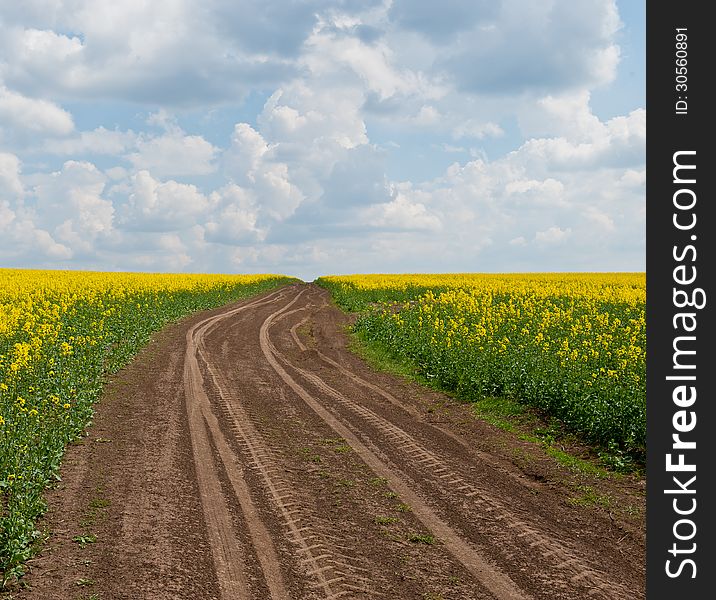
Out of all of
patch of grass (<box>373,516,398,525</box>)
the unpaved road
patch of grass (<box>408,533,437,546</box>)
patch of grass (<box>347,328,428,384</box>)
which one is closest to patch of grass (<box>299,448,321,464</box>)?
the unpaved road

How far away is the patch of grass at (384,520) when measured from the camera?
7848 mm

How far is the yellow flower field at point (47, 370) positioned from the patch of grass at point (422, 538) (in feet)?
14.3

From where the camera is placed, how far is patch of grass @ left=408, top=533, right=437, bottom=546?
24.1 ft

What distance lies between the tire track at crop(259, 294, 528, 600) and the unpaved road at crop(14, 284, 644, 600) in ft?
0.08

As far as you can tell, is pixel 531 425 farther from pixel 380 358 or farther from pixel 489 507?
pixel 380 358

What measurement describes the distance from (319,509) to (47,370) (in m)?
8.94

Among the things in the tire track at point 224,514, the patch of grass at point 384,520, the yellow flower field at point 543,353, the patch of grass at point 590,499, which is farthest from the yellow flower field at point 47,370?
the yellow flower field at point 543,353

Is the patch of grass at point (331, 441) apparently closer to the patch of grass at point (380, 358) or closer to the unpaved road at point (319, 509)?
the unpaved road at point (319, 509)

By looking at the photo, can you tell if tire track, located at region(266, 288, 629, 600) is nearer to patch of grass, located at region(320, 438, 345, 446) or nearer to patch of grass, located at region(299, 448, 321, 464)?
patch of grass, located at region(320, 438, 345, 446)

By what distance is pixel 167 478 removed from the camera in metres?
9.32

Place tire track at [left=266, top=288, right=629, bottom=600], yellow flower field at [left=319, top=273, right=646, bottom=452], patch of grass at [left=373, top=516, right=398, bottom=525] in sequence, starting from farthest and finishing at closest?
1. yellow flower field at [left=319, top=273, right=646, bottom=452]
2. patch of grass at [left=373, top=516, right=398, bottom=525]
3. tire track at [left=266, top=288, right=629, bottom=600]

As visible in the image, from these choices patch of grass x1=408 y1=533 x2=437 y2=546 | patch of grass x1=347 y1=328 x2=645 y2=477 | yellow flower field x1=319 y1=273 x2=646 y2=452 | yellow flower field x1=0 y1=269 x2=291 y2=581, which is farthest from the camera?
yellow flower field x1=319 y1=273 x2=646 y2=452

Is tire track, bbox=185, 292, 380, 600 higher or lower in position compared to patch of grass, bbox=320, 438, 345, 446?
lower
